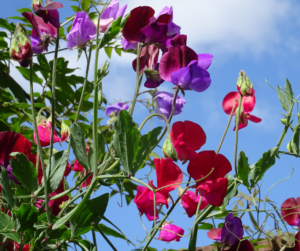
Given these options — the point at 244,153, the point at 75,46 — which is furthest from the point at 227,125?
the point at 75,46

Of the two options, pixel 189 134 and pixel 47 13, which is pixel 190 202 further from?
pixel 47 13

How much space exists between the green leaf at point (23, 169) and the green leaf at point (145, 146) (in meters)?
0.16

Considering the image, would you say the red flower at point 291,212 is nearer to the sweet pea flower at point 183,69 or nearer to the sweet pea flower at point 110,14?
the sweet pea flower at point 183,69

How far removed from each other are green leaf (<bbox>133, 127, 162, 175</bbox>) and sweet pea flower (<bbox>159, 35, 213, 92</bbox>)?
0.12 m

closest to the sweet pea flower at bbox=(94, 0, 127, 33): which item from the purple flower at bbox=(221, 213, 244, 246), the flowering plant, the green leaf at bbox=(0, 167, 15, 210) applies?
the flowering plant

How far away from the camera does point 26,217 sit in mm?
553

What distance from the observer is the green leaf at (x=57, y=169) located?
56cm

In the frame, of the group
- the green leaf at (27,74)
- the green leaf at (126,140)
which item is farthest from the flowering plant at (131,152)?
the green leaf at (27,74)

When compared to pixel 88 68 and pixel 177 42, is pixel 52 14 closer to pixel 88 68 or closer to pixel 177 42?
pixel 88 68

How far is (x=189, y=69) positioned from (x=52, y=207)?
1.23ft

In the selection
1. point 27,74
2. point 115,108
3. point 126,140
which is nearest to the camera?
point 126,140

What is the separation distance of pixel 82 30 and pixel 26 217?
0.33 meters

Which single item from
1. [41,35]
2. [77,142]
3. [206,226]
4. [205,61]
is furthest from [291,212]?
[41,35]

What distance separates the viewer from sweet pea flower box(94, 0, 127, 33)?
0.70 metres
